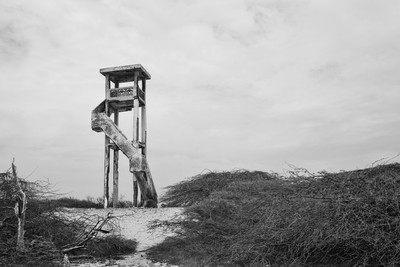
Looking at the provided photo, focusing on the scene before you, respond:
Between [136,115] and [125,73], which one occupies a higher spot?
[125,73]

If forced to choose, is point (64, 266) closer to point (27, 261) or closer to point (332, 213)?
point (27, 261)

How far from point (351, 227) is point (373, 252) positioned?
0.38 meters

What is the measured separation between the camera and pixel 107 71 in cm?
1224

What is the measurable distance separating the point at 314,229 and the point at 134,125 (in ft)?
25.7

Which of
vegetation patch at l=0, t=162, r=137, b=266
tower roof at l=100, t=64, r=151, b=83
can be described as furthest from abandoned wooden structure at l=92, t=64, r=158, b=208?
vegetation patch at l=0, t=162, r=137, b=266

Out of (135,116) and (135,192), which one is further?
(135,192)

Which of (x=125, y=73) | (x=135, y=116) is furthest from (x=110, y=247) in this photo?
(x=125, y=73)

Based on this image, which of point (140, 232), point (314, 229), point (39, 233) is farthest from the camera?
point (140, 232)

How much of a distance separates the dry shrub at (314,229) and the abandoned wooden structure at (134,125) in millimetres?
4411

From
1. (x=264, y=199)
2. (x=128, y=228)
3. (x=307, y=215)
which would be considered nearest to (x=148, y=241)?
(x=128, y=228)

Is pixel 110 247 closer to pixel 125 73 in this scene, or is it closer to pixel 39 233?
pixel 39 233

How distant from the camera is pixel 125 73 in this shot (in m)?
12.4

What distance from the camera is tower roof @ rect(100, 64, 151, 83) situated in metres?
12.1

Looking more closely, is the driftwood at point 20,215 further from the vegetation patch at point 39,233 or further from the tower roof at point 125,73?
the tower roof at point 125,73
